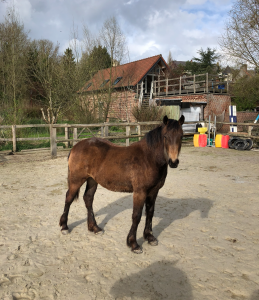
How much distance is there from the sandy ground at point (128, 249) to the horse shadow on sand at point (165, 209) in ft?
0.05

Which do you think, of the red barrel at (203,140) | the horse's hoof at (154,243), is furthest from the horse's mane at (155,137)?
the red barrel at (203,140)

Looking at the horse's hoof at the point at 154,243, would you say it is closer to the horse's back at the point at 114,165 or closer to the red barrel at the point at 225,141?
the horse's back at the point at 114,165

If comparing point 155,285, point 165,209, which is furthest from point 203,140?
point 155,285

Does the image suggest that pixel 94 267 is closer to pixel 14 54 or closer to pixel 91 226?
pixel 91 226

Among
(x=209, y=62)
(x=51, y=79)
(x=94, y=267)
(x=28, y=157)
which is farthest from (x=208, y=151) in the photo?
(x=209, y=62)

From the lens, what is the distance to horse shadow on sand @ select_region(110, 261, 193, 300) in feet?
7.22

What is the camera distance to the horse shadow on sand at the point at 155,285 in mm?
2199

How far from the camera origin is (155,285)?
7.69ft

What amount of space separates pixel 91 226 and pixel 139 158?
4.22ft

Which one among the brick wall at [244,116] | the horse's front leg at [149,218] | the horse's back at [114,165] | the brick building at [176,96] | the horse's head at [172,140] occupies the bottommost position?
the horse's front leg at [149,218]

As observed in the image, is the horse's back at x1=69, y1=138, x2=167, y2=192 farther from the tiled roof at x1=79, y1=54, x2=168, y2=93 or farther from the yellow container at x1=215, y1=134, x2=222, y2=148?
the tiled roof at x1=79, y1=54, x2=168, y2=93

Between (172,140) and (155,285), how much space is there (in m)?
1.41

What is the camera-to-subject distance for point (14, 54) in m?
13.8

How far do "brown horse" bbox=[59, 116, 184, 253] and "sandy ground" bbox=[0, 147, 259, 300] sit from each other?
0.96 ft
